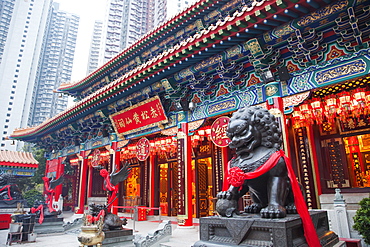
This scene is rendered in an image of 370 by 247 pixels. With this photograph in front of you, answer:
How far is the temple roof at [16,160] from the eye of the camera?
40.8 feet

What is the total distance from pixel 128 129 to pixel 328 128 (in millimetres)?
6815

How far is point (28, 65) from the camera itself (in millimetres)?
43469

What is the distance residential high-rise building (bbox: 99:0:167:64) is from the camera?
44.7 meters

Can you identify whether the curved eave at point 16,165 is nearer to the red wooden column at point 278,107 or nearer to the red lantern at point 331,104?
the red wooden column at point 278,107

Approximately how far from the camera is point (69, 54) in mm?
58188

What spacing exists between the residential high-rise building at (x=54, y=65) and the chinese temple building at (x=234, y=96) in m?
38.6

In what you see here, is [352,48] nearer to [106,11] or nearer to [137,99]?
[137,99]

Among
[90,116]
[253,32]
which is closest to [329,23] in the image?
[253,32]

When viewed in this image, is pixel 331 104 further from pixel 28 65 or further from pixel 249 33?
pixel 28 65

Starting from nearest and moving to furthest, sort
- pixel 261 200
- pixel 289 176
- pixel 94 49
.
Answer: pixel 289 176
pixel 261 200
pixel 94 49

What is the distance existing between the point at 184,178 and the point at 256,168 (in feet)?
16.8

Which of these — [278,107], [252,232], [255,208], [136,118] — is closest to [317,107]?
[278,107]

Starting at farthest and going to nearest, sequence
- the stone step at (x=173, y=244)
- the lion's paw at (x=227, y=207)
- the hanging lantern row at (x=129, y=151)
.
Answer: the hanging lantern row at (x=129, y=151) < the stone step at (x=173, y=244) < the lion's paw at (x=227, y=207)

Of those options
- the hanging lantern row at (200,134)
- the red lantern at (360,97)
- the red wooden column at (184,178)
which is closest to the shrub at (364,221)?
the red lantern at (360,97)
